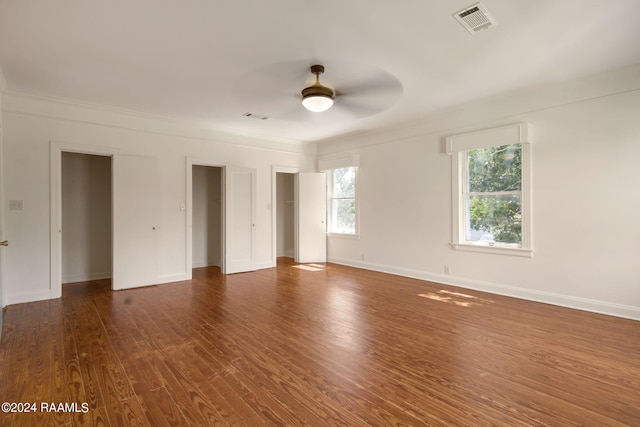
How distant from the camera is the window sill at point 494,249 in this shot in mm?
4195

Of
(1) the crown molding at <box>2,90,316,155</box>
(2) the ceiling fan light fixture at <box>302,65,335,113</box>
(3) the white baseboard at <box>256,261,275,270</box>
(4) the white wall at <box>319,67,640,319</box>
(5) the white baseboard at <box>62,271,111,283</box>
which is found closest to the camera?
(2) the ceiling fan light fixture at <box>302,65,335,113</box>

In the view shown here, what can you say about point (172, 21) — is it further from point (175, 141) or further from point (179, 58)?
point (175, 141)

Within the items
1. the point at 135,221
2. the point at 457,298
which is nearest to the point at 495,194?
the point at 457,298

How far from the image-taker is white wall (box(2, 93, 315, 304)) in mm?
4102

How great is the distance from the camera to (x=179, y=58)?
10.5 ft

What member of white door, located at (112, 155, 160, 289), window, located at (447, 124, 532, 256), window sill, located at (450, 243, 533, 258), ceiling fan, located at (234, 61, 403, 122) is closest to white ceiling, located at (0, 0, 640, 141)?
ceiling fan, located at (234, 61, 403, 122)

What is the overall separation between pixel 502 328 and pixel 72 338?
13.7 feet

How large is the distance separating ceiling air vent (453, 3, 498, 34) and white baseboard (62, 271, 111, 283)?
6.49 metres

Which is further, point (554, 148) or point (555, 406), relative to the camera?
point (554, 148)

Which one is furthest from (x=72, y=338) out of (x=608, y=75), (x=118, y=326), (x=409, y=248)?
(x=608, y=75)

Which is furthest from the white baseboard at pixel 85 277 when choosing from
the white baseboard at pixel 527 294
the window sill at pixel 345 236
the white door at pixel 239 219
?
the white baseboard at pixel 527 294

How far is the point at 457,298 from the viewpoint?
169 inches

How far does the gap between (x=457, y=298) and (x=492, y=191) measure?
1.63 metres

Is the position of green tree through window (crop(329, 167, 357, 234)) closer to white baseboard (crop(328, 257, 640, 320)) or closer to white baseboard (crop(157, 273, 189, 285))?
white baseboard (crop(328, 257, 640, 320))
